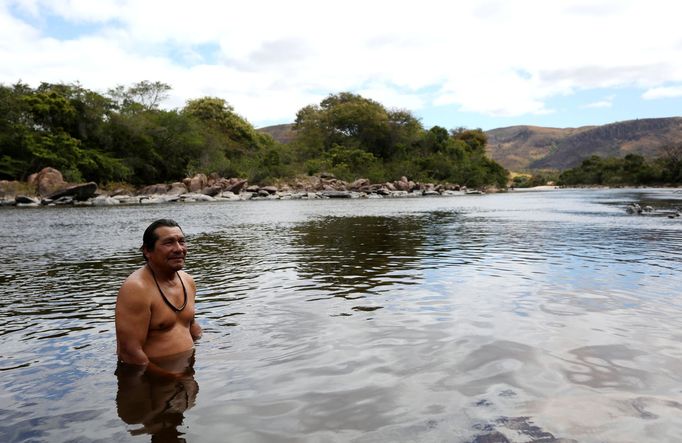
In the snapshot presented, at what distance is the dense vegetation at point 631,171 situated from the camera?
89.3 meters

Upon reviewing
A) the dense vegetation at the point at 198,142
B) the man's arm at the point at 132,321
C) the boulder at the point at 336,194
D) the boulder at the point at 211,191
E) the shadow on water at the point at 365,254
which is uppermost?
the dense vegetation at the point at 198,142

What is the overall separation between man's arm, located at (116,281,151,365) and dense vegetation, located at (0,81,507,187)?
48.5m

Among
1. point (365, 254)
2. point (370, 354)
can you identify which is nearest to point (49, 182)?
point (365, 254)

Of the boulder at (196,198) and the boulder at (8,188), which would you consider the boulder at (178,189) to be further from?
the boulder at (8,188)

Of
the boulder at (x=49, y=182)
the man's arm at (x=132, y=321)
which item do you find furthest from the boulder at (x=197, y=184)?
the man's arm at (x=132, y=321)

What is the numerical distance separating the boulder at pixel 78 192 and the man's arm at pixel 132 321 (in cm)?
4117

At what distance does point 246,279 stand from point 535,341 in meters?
5.53

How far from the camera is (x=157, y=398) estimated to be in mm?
3953

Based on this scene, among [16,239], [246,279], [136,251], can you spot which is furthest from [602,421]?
[16,239]

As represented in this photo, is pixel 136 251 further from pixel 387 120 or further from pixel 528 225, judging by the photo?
pixel 387 120

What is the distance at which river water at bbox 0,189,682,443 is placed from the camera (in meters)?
3.48

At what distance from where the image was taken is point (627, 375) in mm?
4320

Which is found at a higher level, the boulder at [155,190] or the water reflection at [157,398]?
the boulder at [155,190]

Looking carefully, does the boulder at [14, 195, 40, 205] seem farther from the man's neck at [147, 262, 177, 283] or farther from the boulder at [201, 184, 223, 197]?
the man's neck at [147, 262, 177, 283]
